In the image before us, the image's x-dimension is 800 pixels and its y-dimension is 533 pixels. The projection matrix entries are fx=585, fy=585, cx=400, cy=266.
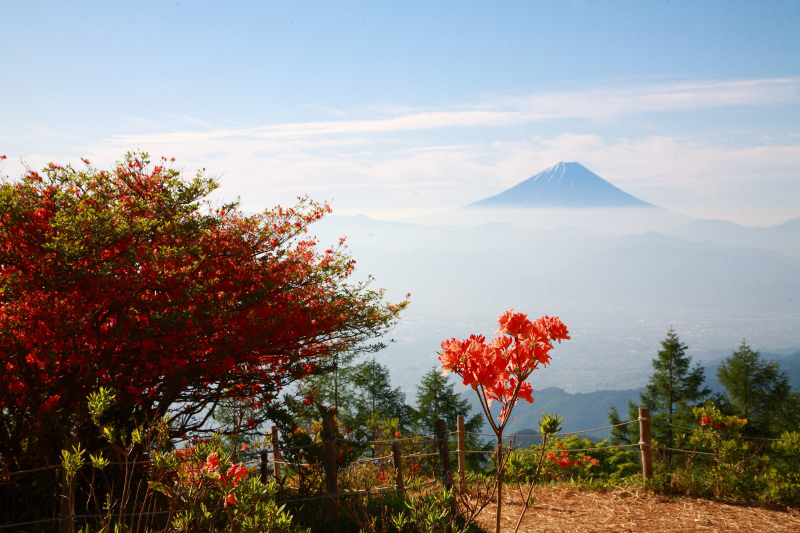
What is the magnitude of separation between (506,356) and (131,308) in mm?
3730

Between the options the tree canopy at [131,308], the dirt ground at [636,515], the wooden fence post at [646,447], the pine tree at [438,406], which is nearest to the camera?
the tree canopy at [131,308]

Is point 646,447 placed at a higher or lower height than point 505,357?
lower

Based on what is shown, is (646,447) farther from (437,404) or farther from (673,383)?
(673,383)

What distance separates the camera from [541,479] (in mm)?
8539

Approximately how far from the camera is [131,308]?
5.32m

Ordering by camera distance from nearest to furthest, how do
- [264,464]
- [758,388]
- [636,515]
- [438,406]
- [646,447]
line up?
[264,464]
[636,515]
[646,447]
[438,406]
[758,388]

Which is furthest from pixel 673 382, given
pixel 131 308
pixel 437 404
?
pixel 131 308

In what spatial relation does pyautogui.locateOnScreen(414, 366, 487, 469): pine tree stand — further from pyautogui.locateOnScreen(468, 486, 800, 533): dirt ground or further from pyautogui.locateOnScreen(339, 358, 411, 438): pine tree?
pyautogui.locateOnScreen(468, 486, 800, 533): dirt ground

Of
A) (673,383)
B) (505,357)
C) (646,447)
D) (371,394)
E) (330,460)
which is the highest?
(505,357)

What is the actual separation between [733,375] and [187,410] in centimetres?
2454

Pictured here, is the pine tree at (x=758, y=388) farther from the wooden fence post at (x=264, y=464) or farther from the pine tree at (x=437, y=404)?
the wooden fence post at (x=264, y=464)

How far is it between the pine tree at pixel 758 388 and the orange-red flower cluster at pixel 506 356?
80.6ft

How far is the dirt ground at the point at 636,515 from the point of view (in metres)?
6.01

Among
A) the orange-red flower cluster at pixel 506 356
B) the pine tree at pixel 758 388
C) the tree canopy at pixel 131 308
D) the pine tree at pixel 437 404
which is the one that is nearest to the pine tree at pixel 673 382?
the pine tree at pixel 758 388
